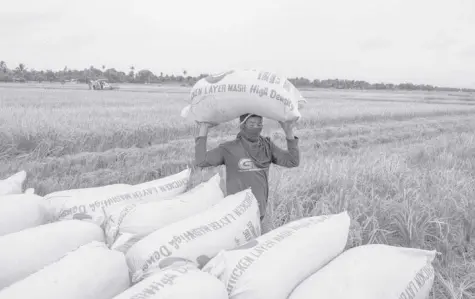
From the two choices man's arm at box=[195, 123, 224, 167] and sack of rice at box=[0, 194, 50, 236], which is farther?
man's arm at box=[195, 123, 224, 167]

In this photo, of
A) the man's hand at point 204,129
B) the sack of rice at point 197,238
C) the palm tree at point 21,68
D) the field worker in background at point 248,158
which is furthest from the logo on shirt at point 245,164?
the palm tree at point 21,68

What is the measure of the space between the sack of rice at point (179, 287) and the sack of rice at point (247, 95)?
1.27 metres

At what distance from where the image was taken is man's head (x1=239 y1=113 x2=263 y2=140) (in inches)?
98.7

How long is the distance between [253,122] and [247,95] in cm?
20

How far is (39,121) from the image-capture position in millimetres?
6824

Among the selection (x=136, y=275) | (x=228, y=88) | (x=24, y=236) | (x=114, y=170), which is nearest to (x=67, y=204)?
(x=24, y=236)

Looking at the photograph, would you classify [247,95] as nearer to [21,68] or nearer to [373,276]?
[373,276]

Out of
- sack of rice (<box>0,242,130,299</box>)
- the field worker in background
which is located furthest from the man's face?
sack of rice (<box>0,242,130,299</box>)

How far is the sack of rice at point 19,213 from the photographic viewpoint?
192cm

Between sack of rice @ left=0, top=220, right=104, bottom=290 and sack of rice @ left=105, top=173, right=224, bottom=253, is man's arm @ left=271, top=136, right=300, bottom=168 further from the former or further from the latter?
sack of rice @ left=0, top=220, right=104, bottom=290

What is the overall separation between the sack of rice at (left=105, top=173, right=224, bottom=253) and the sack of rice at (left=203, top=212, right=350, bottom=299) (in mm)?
458

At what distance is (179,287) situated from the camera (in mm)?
1278

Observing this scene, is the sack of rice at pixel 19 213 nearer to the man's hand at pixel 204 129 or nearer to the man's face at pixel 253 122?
the man's hand at pixel 204 129

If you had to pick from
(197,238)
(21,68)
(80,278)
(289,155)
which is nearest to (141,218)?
(197,238)
